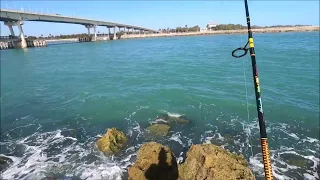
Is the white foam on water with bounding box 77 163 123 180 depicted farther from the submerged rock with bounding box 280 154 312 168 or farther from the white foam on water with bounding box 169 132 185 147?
the submerged rock with bounding box 280 154 312 168

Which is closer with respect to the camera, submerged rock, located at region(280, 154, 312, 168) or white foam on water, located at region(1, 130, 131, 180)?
white foam on water, located at region(1, 130, 131, 180)

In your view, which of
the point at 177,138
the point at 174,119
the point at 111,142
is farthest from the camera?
the point at 174,119

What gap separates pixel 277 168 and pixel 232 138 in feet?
10.5

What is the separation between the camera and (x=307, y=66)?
31625mm

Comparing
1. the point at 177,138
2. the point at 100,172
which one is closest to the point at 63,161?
the point at 100,172

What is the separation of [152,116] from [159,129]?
2.92 metres

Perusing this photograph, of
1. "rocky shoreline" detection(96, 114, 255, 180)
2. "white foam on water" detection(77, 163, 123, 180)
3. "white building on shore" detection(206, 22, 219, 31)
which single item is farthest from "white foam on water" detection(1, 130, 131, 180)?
"white building on shore" detection(206, 22, 219, 31)

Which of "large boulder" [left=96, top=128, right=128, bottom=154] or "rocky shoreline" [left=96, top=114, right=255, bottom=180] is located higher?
"rocky shoreline" [left=96, top=114, right=255, bottom=180]

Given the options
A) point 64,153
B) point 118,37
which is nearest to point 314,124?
point 64,153

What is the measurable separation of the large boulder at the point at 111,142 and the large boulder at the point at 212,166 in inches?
196

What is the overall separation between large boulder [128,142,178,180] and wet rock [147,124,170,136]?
5135 millimetres

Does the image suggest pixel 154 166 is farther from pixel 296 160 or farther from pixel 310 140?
pixel 310 140

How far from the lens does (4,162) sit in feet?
40.6

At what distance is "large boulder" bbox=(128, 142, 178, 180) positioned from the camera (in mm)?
9000
